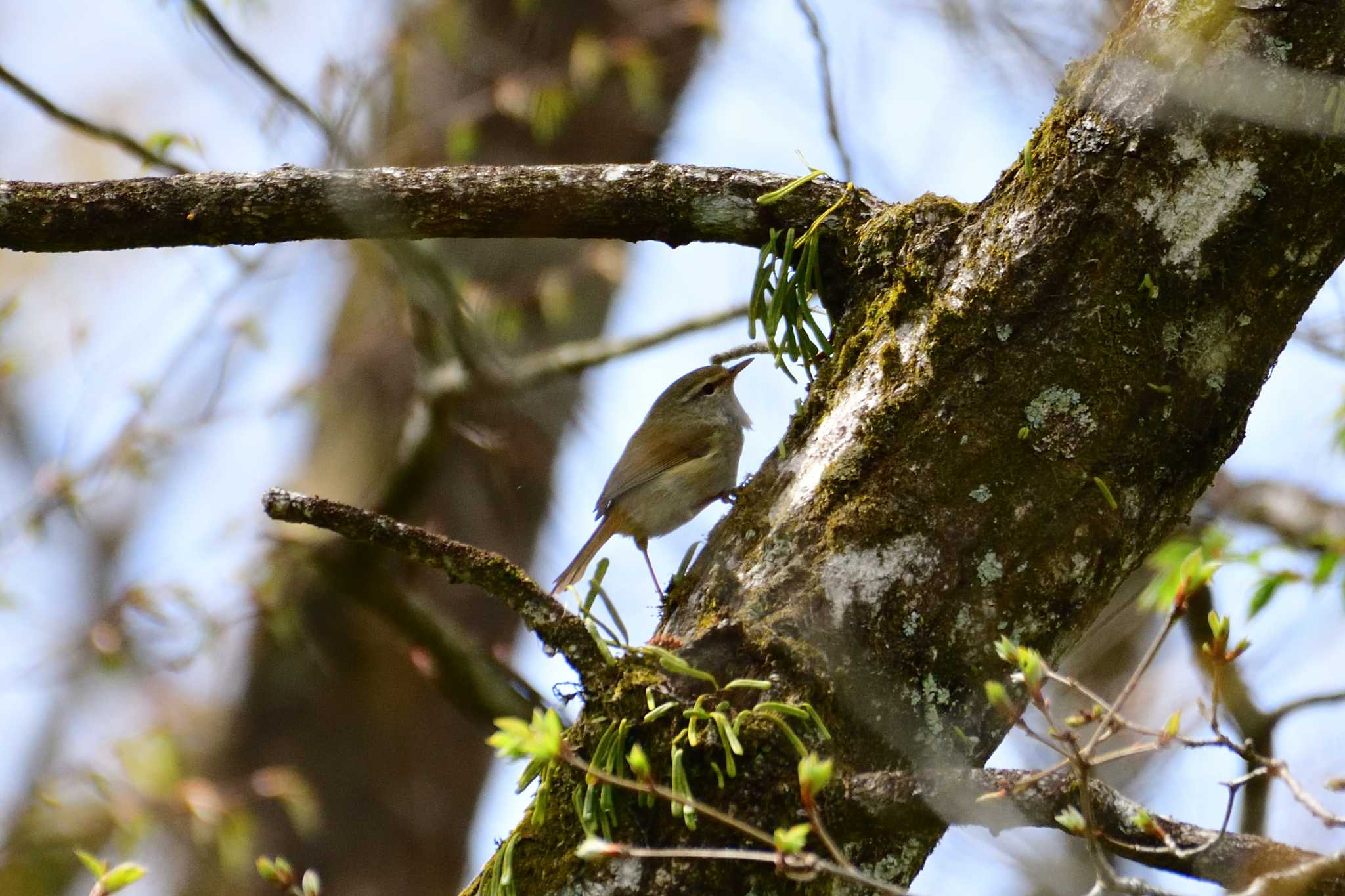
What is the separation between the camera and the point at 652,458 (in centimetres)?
518

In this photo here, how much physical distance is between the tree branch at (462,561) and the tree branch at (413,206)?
27.8 inches

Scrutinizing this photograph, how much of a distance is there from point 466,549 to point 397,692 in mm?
4474

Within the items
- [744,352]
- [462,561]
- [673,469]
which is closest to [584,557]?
[673,469]

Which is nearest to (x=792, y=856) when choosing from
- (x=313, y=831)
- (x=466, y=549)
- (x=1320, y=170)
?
(x=466, y=549)

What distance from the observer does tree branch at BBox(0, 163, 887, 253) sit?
95.8 inches

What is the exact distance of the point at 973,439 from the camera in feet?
7.58

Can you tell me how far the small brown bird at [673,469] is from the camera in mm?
5008

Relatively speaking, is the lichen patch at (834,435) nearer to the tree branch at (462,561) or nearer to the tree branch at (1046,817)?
the tree branch at (462,561)

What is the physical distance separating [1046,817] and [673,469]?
3281 millimetres

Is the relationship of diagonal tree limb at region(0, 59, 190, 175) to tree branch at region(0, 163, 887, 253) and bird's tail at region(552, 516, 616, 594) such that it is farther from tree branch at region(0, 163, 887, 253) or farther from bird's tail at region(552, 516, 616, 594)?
bird's tail at region(552, 516, 616, 594)

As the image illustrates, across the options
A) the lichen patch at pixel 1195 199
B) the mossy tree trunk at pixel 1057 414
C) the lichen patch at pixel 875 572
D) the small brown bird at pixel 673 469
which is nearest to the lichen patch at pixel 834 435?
the mossy tree trunk at pixel 1057 414

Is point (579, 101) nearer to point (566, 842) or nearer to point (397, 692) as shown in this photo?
point (397, 692)

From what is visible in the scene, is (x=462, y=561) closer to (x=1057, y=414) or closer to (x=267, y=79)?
(x=1057, y=414)

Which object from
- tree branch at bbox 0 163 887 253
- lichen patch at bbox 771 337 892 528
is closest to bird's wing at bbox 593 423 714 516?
tree branch at bbox 0 163 887 253
